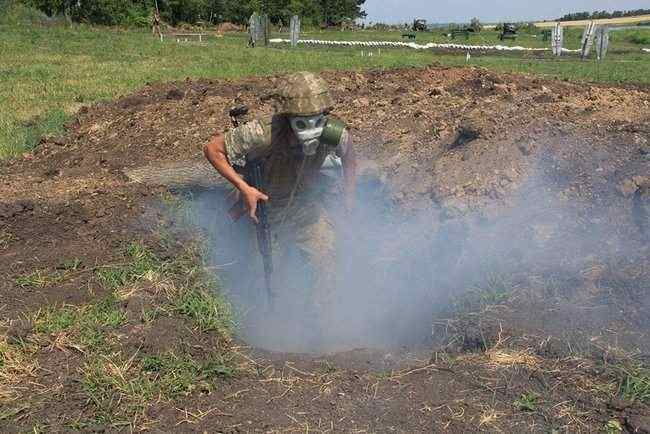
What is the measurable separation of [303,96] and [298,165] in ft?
2.46

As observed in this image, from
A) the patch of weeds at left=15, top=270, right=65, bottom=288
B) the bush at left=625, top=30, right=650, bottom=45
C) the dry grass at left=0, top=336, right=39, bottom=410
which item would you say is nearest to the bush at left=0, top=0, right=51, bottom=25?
the bush at left=625, top=30, right=650, bottom=45

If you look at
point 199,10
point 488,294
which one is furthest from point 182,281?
point 199,10

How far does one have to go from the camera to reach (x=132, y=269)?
13.2 ft

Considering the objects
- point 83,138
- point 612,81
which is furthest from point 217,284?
point 612,81

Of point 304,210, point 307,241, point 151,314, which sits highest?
point 304,210

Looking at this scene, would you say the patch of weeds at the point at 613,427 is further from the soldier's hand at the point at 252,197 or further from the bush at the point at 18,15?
the bush at the point at 18,15

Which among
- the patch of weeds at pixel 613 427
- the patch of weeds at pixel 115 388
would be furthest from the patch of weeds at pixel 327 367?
the patch of weeds at pixel 613 427

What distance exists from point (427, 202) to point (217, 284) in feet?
5.81

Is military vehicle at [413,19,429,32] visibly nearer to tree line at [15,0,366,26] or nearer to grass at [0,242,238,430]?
tree line at [15,0,366,26]

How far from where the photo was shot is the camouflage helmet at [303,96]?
3.57m

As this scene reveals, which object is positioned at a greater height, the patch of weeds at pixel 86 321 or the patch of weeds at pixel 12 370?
the patch of weeds at pixel 86 321

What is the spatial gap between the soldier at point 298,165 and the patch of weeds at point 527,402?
1.82m

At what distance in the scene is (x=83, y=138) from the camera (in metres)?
7.59

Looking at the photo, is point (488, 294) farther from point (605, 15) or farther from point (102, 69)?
point (605, 15)
